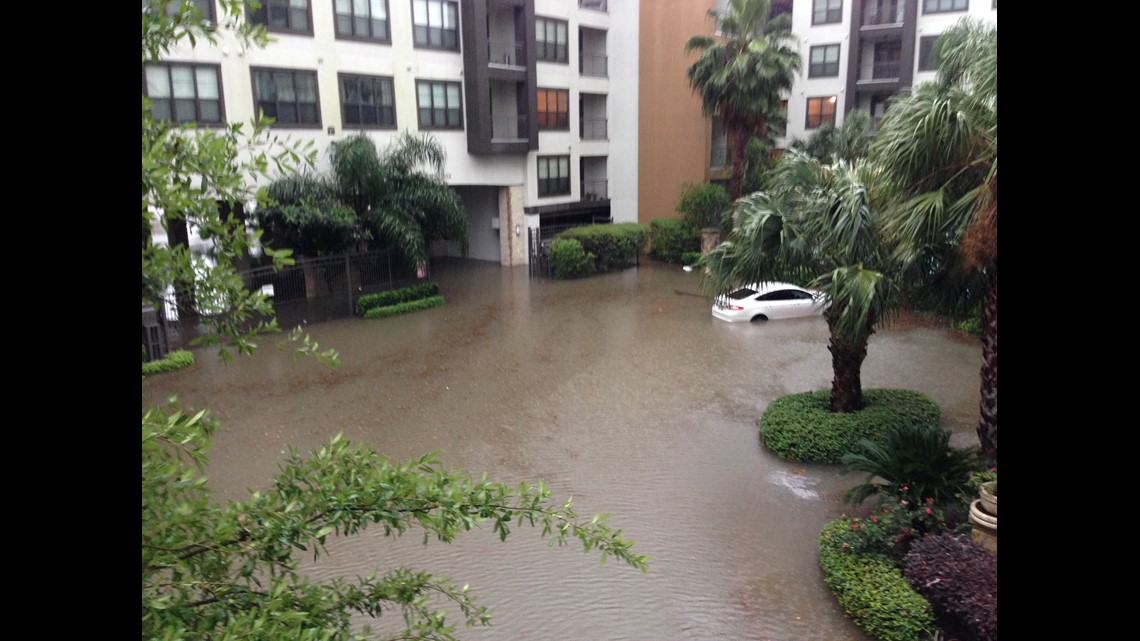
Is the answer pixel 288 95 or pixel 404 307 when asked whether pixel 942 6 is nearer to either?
pixel 404 307

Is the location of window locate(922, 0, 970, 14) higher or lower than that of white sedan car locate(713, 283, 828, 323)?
higher

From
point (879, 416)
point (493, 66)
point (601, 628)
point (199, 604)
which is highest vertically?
point (493, 66)

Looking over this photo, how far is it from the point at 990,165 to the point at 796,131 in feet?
93.7

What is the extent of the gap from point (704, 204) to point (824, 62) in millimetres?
10183

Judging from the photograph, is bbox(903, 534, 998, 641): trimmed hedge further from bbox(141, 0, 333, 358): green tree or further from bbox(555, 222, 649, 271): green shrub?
bbox(555, 222, 649, 271): green shrub

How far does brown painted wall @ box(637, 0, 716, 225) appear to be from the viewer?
33406mm

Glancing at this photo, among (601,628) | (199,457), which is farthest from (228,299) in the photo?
(601,628)

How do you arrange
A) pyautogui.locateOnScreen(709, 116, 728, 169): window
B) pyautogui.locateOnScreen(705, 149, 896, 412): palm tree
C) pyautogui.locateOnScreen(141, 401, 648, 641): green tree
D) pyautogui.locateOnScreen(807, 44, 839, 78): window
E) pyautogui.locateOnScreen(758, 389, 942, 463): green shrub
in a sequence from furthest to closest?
pyautogui.locateOnScreen(807, 44, 839, 78): window
pyautogui.locateOnScreen(709, 116, 728, 169): window
pyautogui.locateOnScreen(758, 389, 942, 463): green shrub
pyautogui.locateOnScreen(705, 149, 896, 412): palm tree
pyautogui.locateOnScreen(141, 401, 648, 641): green tree

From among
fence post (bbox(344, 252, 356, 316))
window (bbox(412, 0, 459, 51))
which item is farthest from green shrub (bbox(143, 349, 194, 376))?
window (bbox(412, 0, 459, 51))

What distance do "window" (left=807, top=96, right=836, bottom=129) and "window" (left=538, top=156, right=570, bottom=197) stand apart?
1222cm

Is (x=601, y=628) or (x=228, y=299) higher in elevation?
(x=228, y=299)

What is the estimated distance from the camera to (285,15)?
76.8 feet
